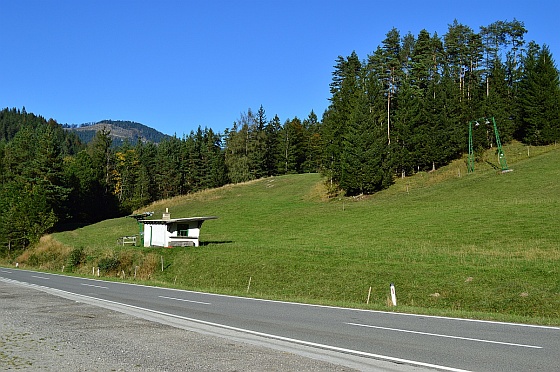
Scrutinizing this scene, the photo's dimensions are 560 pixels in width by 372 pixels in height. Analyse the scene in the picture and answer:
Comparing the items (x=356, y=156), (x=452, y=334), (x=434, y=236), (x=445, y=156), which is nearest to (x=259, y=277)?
(x=434, y=236)

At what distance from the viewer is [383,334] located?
39.9 ft

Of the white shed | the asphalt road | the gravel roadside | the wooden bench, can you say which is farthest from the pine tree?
the gravel roadside

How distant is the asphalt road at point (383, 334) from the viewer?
359 inches

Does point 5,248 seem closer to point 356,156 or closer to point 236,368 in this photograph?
point 356,156

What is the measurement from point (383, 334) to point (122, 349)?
6.04 m

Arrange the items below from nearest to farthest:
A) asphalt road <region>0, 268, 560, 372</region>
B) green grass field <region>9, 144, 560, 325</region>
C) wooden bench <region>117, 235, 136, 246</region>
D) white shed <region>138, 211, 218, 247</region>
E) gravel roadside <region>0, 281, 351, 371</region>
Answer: gravel roadside <region>0, 281, 351, 371</region>
asphalt road <region>0, 268, 560, 372</region>
green grass field <region>9, 144, 560, 325</region>
white shed <region>138, 211, 218, 247</region>
wooden bench <region>117, 235, 136, 246</region>

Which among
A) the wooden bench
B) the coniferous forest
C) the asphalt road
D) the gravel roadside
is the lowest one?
the asphalt road

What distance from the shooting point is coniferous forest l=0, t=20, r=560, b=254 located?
7162 cm

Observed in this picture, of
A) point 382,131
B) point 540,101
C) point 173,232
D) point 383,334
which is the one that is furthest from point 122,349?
point 540,101

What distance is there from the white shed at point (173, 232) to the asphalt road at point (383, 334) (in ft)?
90.6

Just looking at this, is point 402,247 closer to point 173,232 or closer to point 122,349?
point 173,232

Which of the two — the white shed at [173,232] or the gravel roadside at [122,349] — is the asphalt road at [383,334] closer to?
the gravel roadside at [122,349]

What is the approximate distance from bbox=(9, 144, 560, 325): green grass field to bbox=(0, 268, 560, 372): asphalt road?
2.31 meters

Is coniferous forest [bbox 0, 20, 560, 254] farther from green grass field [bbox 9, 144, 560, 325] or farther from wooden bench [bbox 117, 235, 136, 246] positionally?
wooden bench [bbox 117, 235, 136, 246]
